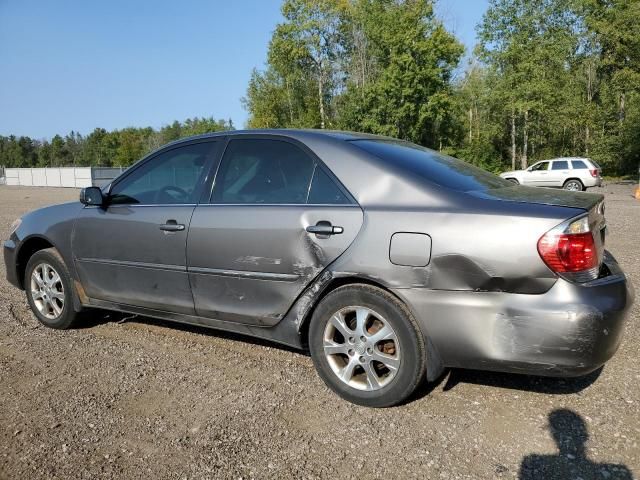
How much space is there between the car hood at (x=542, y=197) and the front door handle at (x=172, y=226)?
1.93 meters

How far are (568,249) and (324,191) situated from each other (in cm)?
138

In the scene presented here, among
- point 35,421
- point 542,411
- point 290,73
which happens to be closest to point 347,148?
point 542,411

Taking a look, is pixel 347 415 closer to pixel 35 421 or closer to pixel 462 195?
pixel 462 195

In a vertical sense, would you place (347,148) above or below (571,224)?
above

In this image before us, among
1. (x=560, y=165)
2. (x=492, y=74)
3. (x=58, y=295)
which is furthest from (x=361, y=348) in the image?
(x=492, y=74)

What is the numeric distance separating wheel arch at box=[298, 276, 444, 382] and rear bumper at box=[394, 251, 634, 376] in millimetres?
29

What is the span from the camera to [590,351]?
258 cm

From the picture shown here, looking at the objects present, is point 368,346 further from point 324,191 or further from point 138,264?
point 138,264

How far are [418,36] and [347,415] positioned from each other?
41504 millimetres

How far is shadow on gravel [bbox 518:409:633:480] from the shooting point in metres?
2.35

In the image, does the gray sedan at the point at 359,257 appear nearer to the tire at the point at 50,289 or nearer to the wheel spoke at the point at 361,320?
the wheel spoke at the point at 361,320

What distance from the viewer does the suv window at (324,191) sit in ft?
10.2

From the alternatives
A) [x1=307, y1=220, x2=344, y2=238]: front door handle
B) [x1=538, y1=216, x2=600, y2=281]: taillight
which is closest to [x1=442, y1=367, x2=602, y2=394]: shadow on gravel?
[x1=538, y1=216, x2=600, y2=281]: taillight

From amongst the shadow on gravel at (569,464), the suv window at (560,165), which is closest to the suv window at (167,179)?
the shadow on gravel at (569,464)
